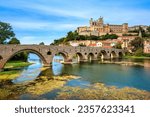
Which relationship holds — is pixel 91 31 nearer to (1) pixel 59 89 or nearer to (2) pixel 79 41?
(2) pixel 79 41

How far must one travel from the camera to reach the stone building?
124000 mm

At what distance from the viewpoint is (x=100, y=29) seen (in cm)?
12775

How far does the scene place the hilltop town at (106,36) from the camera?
307 ft

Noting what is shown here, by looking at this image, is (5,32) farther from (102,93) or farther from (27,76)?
(102,93)

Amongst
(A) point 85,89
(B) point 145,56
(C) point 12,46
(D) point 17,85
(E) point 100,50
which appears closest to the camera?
(A) point 85,89

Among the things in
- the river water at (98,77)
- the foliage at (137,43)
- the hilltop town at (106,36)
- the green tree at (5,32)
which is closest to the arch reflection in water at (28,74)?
the river water at (98,77)

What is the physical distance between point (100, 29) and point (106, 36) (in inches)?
531

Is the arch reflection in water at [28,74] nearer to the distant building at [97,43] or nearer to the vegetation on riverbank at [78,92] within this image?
the vegetation on riverbank at [78,92]

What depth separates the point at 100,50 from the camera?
6738 cm

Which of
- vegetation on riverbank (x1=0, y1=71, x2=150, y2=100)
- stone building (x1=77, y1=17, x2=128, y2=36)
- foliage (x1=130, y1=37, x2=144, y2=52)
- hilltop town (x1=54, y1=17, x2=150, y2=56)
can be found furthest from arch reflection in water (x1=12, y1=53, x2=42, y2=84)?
stone building (x1=77, y1=17, x2=128, y2=36)

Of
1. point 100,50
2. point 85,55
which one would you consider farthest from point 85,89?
point 100,50

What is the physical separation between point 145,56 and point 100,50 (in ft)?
60.5

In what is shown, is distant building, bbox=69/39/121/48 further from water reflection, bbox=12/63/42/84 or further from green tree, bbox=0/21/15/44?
water reflection, bbox=12/63/42/84

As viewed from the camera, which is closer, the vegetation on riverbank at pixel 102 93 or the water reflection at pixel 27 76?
the vegetation on riverbank at pixel 102 93
